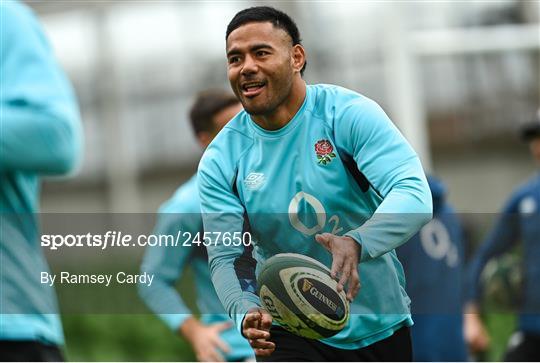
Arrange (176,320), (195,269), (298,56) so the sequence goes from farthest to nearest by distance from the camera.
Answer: (176,320)
(195,269)
(298,56)

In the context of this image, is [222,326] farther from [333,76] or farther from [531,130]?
[333,76]

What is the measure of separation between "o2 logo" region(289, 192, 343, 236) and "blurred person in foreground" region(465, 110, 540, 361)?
398 centimetres

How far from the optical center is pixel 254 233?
8.17ft

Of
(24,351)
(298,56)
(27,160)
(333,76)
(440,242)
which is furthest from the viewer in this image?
(333,76)

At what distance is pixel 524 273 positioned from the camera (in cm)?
669

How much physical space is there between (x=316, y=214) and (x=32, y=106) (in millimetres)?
919

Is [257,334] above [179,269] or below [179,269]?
above

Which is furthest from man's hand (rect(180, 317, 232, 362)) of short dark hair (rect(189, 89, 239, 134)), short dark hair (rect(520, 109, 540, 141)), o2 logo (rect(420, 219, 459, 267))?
short dark hair (rect(520, 109, 540, 141))

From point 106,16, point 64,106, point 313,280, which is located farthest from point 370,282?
point 106,16

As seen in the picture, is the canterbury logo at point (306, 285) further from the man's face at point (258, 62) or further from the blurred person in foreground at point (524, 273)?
the blurred person in foreground at point (524, 273)

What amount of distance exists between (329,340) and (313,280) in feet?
0.93

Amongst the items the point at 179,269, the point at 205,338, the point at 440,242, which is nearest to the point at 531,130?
the point at 440,242

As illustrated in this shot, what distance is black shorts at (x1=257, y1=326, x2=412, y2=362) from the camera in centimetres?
256

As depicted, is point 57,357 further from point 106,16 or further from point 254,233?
point 106,16
